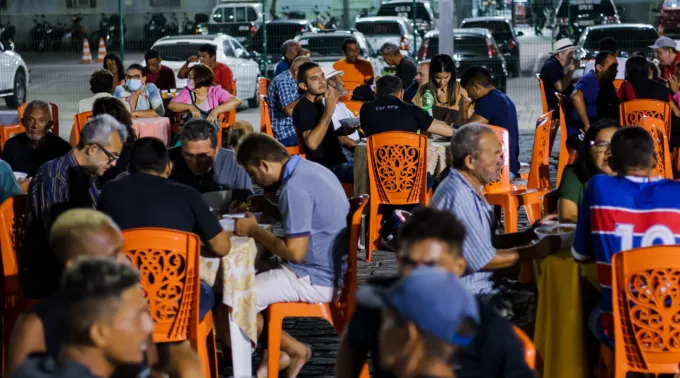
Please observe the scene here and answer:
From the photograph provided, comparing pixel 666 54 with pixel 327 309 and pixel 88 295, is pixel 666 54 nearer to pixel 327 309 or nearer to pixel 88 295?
pixel 327 309

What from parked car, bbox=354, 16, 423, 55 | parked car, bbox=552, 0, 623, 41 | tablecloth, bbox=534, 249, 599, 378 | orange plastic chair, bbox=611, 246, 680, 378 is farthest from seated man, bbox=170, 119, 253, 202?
parked car, bbox=354, 16, 423, 55

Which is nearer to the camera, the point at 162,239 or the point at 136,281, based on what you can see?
the point at 136,281

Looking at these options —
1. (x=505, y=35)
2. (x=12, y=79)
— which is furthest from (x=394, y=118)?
(x=505, y=35)

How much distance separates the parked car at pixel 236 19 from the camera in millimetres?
26953

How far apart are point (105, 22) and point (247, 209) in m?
25.4

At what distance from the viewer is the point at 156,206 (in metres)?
4.81

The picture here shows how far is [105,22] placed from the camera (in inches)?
1196

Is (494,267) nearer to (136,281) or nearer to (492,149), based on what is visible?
(492,149)

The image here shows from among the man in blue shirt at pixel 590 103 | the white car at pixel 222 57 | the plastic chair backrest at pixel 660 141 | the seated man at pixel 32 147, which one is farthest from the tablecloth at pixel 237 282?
the white car at pixel 222 57

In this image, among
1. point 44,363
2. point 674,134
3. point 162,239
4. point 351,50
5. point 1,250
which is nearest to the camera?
point 44,363

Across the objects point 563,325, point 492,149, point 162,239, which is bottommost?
point 563,325

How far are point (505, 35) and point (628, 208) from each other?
18088mm

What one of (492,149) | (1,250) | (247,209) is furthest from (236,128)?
(492,149)

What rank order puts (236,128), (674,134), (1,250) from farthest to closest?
1. (674,134)
2. (236,128)
3. (1,250)
